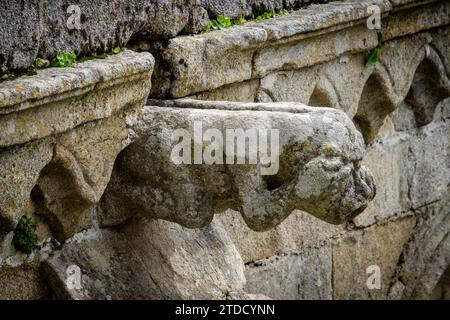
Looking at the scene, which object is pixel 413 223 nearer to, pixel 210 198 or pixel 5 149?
pixel 210 198

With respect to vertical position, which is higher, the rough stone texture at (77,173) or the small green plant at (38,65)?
the small green plant at (38,65)

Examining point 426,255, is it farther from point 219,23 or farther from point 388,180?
point 219,23

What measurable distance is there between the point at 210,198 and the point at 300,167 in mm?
379

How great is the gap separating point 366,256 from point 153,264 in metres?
1.85

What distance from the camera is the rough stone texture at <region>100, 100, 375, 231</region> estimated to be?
3646 millimetres

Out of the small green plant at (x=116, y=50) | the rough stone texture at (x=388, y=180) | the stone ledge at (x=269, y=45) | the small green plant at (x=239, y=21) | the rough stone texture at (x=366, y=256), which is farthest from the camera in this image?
the rough stone texture at (x=388, y=180)

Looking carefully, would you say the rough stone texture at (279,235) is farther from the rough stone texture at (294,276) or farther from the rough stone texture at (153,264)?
the rough stone texture at (153,264)

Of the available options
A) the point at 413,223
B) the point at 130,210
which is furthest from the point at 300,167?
the point at 413,223

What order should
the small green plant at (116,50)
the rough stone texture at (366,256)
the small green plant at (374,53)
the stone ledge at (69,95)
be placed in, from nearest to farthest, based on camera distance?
the stone ledge at (69,95), the small green plant at (116,50), the small green plant at (374,53), the rough stone texture at (366,256)

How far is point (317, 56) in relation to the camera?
490 centimetres

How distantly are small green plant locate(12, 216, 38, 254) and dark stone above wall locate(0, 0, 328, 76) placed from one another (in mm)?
492

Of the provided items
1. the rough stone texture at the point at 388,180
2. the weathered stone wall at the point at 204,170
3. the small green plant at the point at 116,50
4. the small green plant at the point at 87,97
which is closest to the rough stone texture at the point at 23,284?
the weathered stone wall at the point at 204,170

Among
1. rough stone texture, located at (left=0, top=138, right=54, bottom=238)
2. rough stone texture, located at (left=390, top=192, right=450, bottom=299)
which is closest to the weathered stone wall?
rough stone texture, located at (left=0, top=138, right=54, bottom=238)

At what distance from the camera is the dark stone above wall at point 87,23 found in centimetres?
338
